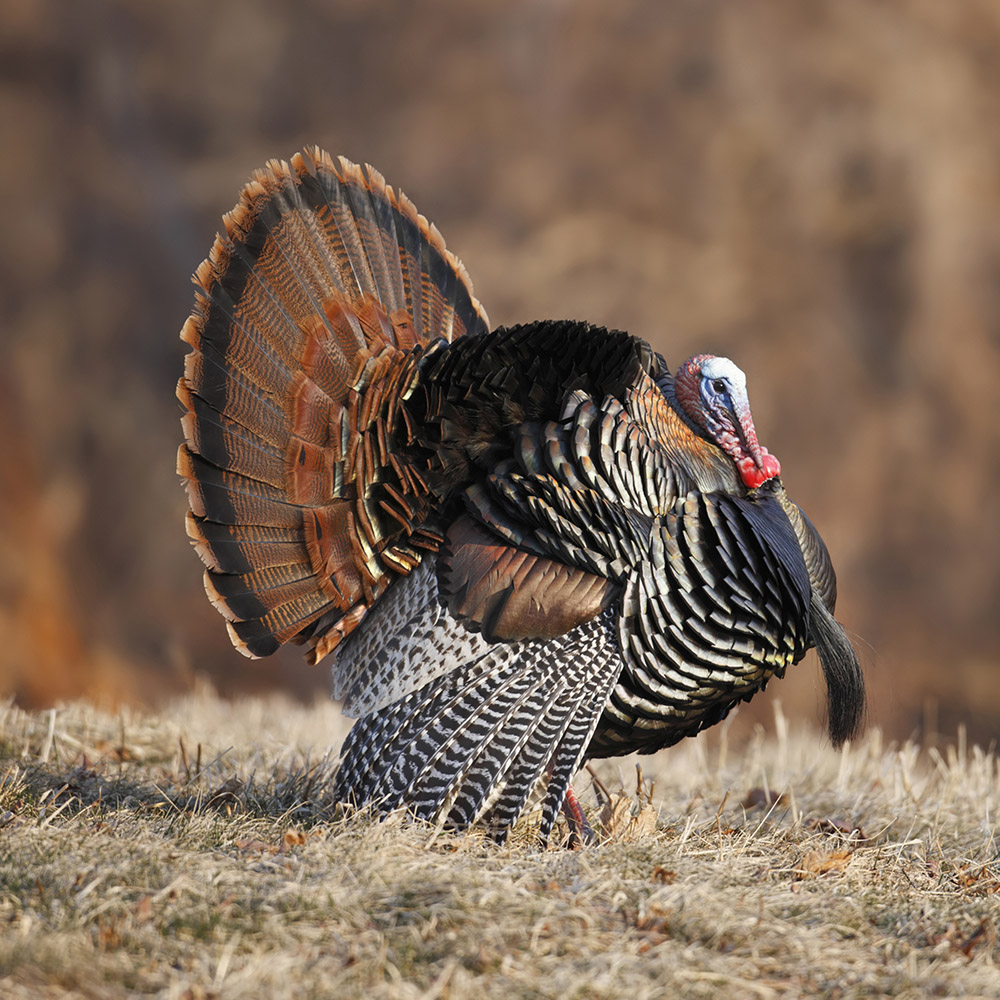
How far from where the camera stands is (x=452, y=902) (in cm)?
243

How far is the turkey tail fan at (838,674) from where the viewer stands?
3670 mm

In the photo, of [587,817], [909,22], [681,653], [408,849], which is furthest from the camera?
[909,22]

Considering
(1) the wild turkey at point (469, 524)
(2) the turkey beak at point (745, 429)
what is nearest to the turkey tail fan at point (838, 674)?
(1) the wild turkey at point (469, 524)

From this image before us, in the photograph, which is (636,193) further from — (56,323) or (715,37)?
(56,323)

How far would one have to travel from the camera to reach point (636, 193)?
10.5 metres

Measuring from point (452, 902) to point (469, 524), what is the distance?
4.72 feet

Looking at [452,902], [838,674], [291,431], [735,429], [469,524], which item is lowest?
[452,902]

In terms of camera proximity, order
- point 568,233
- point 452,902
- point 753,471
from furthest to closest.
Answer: point 568,233
point 753,471
point 452,902

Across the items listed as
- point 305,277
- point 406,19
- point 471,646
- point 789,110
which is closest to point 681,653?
point 471,646

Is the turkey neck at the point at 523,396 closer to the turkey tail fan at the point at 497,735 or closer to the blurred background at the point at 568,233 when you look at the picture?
the turkey tail fan at the point at 497,735

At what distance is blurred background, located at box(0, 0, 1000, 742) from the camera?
1010 cm

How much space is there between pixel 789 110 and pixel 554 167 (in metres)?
2.12

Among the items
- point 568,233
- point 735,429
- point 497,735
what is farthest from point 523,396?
point 568,233

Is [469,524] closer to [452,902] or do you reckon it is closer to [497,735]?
[497,735]
